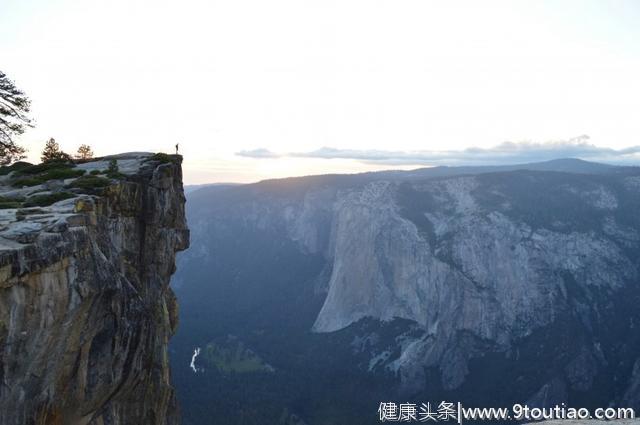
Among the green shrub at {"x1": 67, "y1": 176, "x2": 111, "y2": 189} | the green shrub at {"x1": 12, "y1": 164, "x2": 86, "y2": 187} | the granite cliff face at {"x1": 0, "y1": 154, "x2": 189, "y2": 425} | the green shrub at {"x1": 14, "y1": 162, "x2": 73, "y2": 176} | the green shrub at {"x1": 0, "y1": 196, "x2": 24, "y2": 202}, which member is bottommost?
the granite cliff face at {"x1": 0, "y1": 154, "x2": 189, "y2": 425}

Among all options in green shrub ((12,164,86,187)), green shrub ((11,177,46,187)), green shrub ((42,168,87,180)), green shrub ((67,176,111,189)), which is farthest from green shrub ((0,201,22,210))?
green shrub ((42,168,87,180))

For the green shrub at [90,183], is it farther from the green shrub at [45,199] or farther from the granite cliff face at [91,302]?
the green shrub at [45,199]

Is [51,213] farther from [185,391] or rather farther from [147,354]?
[185,391]

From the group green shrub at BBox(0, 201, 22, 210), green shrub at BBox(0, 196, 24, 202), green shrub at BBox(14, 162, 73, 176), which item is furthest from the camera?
green shrub at BBox(14, 162, 73, 176)

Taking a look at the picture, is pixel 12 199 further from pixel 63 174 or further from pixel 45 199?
pixel 63 174

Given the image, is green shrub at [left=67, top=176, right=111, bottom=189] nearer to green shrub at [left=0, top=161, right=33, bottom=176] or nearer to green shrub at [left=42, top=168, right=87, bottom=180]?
green shrub at [left=42, top=168, right=87, bottom=180]

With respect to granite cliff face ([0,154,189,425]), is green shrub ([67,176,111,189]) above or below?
above

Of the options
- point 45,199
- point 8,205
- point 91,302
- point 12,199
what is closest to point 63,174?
point 12,199

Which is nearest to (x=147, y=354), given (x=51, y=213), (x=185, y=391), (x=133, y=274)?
(x=133, y=274)
